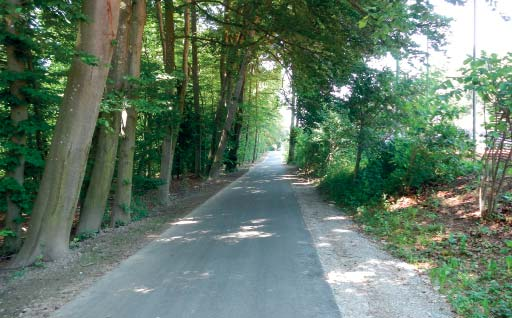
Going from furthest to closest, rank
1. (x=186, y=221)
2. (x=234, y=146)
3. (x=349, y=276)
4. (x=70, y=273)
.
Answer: (x=234, y=146) < (x=186, y=221) < (x=70, y=273) < (x=349, y=276)

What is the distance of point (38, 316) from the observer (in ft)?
17.8

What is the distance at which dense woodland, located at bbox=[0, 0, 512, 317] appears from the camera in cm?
826

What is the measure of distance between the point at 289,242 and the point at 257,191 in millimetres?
10854

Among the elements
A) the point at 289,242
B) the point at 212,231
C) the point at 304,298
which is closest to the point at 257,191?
the point at 212,231

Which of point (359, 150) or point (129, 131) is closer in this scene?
point (129, 131)

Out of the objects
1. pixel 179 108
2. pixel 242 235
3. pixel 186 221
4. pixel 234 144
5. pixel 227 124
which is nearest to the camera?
pixel 242 235

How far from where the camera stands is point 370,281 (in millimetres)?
6676

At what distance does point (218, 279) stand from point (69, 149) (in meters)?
4.08

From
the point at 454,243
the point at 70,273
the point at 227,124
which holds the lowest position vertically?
the point at 70,273

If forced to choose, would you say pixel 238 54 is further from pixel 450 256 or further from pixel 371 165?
pixel 450 256

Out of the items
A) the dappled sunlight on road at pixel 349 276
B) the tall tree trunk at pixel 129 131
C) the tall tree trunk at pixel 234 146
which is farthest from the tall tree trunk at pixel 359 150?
the tall tree trunk at pixel 234 146

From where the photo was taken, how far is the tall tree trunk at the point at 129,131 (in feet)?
39.8

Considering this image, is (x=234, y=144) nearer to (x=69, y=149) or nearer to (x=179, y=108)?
(x=179, y=108)

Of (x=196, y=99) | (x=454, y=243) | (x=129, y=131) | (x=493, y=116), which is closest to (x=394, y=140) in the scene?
(x=493, y=116)
